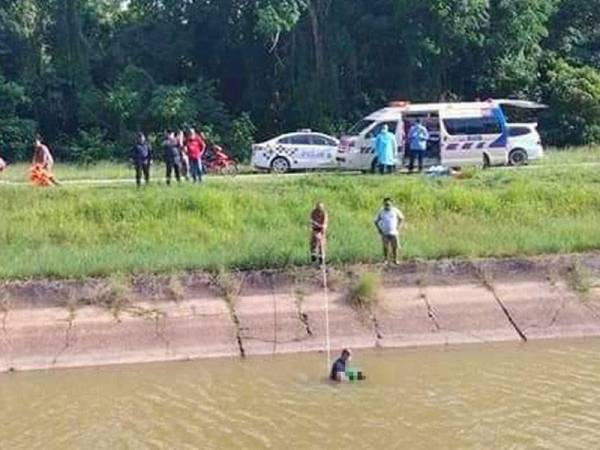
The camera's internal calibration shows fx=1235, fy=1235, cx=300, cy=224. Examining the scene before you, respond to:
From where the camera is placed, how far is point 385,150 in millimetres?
33625

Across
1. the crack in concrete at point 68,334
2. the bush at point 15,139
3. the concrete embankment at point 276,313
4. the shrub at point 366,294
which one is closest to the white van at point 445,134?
the concrete embankment at point 276,313

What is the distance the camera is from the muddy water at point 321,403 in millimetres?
17094

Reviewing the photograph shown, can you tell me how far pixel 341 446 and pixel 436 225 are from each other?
1367cm

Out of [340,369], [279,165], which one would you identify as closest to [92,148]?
[279,165]

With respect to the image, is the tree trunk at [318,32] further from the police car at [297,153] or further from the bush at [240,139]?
the police car at [297,153]

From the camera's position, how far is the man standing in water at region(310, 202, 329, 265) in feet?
82.6

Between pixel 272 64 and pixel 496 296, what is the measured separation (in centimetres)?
2609

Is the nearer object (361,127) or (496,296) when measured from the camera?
(496,296)

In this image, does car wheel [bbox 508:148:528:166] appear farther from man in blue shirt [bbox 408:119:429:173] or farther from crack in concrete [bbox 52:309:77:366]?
crack in concrete [bbox 52:309:77:366]

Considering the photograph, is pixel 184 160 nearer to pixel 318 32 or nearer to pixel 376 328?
pixel 376 328

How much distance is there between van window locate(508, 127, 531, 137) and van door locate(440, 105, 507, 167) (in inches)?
20.3

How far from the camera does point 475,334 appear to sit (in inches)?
953

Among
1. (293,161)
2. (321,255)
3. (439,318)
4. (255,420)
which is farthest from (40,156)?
(255,420)

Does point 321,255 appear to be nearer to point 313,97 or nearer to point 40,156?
point 40,156
